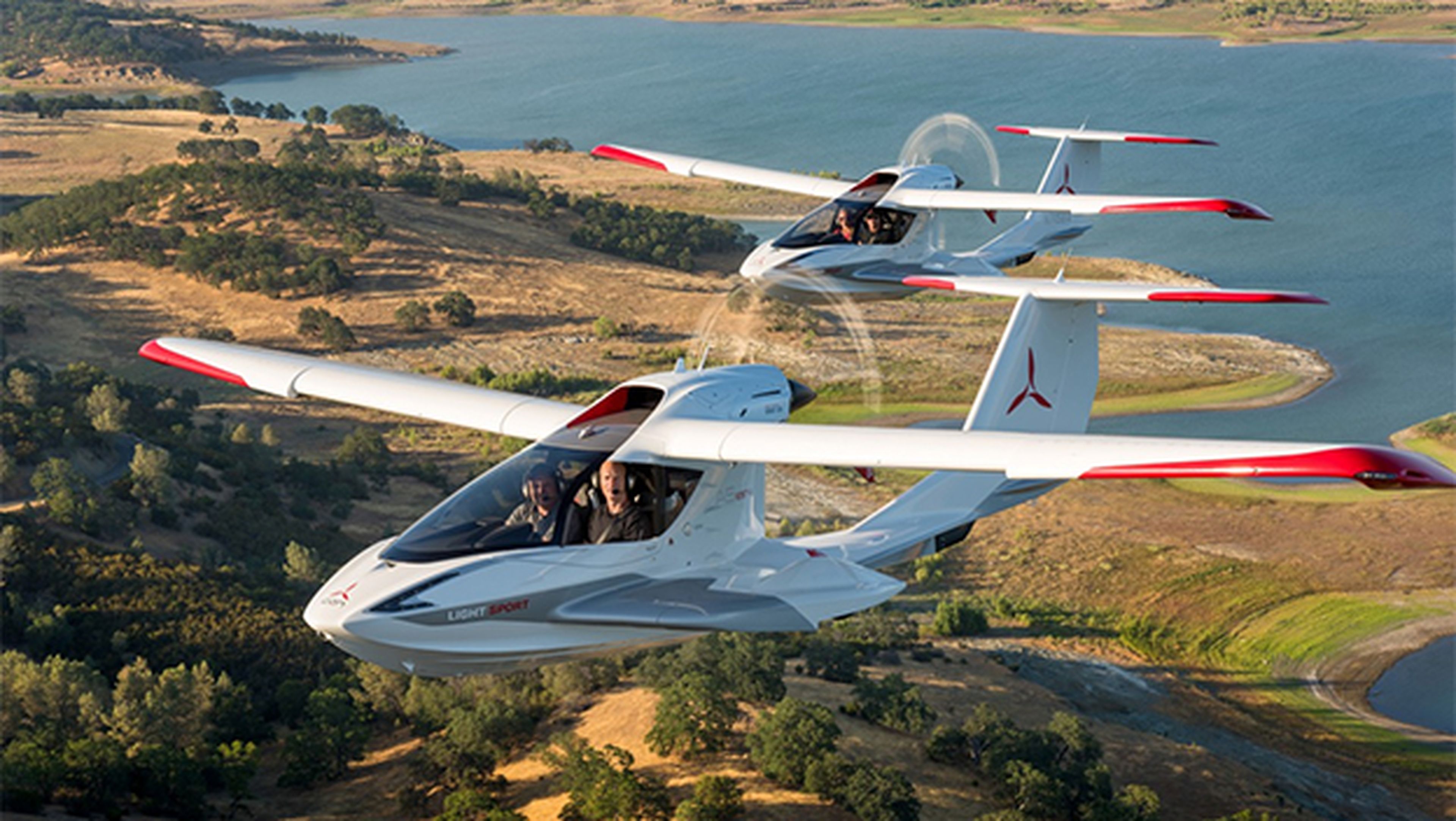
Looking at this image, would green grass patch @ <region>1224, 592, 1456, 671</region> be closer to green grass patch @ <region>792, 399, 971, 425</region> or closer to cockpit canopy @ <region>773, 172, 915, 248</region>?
cockpit canopy @ <region>773, 172, 915, 248</region>

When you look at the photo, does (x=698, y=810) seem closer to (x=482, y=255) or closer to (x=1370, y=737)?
(x=1370, y=737)

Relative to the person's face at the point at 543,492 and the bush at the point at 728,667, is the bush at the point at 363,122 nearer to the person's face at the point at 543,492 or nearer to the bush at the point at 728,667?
the bush at the point at 728,667

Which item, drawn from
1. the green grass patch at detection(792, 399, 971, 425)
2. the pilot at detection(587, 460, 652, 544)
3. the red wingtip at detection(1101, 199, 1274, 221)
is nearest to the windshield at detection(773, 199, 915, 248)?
the red wingtip at detection(1101, 199, 1274, 221)

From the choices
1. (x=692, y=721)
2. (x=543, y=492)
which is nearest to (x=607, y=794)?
(x=692, y=721)

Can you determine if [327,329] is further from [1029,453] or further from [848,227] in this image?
[1029,453]

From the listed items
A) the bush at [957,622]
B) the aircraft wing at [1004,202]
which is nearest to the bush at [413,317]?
the bush at [957,622]
